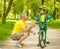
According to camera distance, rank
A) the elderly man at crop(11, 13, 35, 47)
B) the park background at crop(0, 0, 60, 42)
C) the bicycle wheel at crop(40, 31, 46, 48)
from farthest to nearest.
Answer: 1. the park background at crop(0, 0, 60, 42)
2. the bicycle wheel at crop(40, 31, 46, 48)
3. the elderly man at crop(11, 13, 35, 47)

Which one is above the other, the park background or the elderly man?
the elderly man

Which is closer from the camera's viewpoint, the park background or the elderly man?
the elderly man

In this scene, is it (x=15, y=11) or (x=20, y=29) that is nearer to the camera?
(x=20, y=29)

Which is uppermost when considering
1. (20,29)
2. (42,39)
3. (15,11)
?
(20,29)

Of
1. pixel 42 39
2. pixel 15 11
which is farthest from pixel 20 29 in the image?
pixel 15 11

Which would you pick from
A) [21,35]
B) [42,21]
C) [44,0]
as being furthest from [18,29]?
[44,0]

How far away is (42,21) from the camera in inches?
468

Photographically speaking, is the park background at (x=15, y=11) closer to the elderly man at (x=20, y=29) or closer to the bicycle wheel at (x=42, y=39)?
the elderly man at (x=20, y=29)

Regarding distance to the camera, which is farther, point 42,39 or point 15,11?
point 15,11

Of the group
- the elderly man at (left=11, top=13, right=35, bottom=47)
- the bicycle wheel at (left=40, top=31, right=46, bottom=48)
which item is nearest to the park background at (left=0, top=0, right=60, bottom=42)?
the elderly man at (left=11, top=13, right=35, bottom=47)

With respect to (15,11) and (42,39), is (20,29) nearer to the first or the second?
(42,39)

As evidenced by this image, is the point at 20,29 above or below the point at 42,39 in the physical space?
above

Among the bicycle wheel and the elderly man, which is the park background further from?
the bicycle wheel

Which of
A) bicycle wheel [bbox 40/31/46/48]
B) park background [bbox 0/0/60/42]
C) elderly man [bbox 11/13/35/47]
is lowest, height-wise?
park background [bbox 0/0/60/42]
